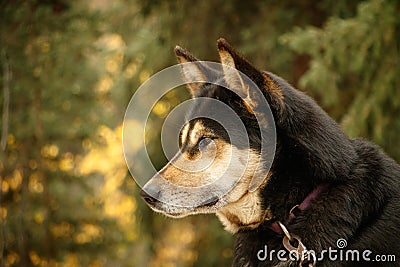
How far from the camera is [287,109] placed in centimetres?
303

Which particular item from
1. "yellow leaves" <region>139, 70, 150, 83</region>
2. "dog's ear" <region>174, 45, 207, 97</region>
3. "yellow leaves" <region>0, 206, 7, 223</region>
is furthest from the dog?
"yellow leaves" <region>139, 70, 150, 83</region>

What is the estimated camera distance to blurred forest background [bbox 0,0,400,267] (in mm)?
5820

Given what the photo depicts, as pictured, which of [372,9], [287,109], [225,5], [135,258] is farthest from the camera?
[135,258]

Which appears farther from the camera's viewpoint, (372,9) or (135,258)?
(135,258)

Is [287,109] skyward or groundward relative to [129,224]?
skyward

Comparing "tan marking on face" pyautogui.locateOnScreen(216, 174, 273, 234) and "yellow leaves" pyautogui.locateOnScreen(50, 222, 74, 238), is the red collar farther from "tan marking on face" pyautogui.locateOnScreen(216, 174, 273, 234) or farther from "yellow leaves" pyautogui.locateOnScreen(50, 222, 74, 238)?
"yellow leaves" pyautogui.locateOnScreen(50, 222, 74, 238)

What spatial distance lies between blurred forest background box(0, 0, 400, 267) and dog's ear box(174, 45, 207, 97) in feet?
6.95

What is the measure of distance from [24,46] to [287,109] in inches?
163

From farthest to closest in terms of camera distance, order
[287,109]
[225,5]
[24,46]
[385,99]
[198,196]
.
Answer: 1. [225,5]
2. [24,46]
3. [385,99]
4. [198,196]
5. [287,109]

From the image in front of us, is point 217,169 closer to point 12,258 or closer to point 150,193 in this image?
point 150,193

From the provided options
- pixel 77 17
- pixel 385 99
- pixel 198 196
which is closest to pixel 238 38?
pixel 77 17

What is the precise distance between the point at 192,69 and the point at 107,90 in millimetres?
4759

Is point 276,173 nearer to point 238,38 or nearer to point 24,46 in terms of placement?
point 24,46

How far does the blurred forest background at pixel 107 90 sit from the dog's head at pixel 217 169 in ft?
7.81
